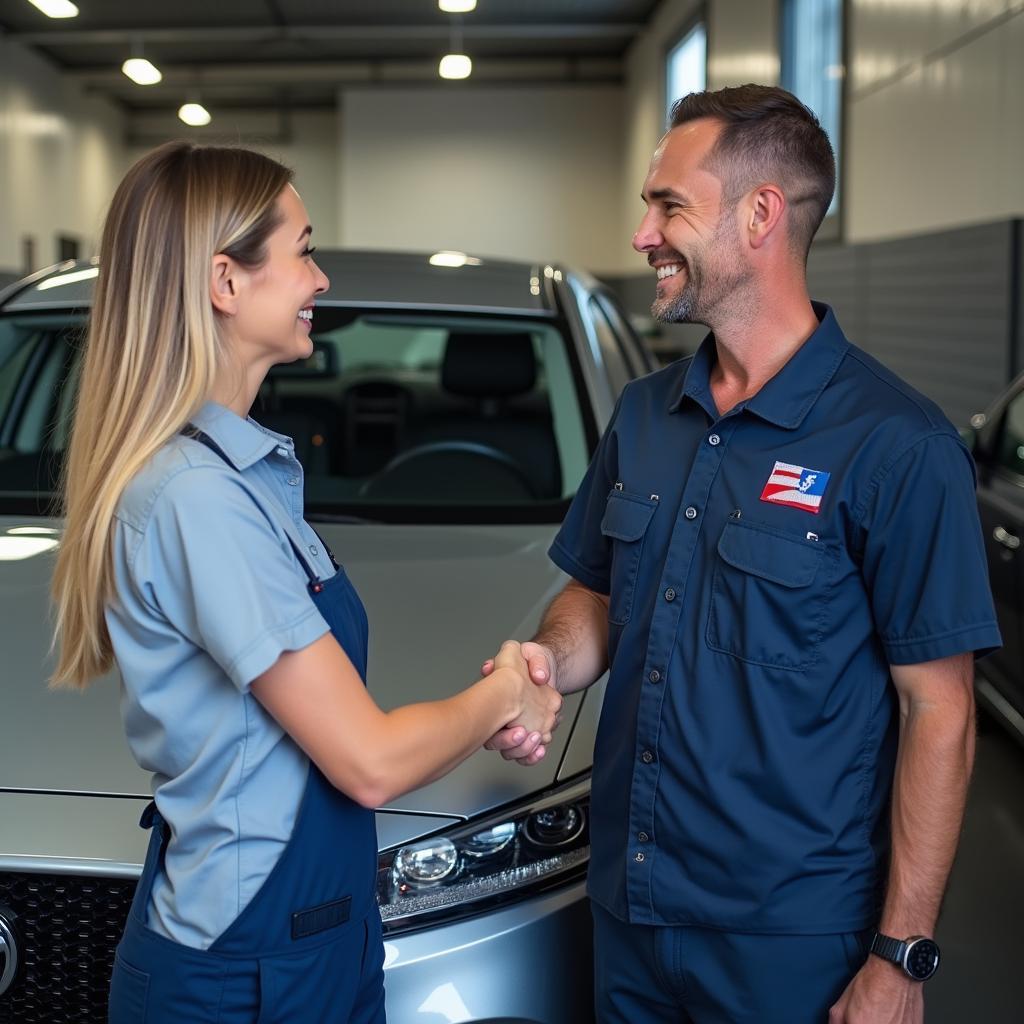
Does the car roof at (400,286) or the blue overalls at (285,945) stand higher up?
the car roof at (400,286)

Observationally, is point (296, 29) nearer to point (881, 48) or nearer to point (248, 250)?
point (881, 48)

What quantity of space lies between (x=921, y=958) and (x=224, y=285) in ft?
3.33

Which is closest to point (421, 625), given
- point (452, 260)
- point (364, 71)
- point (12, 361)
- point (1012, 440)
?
point (452, 260)

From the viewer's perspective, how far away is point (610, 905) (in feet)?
5.20

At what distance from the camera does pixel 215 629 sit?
1.22 meters

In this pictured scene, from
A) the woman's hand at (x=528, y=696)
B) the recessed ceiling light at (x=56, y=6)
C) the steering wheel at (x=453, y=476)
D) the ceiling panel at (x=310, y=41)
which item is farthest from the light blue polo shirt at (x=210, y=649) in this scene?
the ceiling panel at (x=310, y=41)

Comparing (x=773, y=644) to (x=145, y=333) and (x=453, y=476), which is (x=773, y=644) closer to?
(x=145, y=333)

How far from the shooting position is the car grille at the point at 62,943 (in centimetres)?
166

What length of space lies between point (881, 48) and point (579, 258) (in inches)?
453

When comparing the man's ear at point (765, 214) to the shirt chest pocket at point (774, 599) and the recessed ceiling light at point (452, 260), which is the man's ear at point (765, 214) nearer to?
the shirt chest pocket at point (774, 599)

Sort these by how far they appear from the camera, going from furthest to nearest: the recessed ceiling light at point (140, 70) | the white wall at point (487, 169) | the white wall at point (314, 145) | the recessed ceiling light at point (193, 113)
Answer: the white wall at point (314, 145), the white wall at point (487, 169), the recessed ceiling light at point (193, 113), the recessed ceiling light at point (140, 70)

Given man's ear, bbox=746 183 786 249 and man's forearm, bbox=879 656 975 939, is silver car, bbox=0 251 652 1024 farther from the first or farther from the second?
man's ear, bbox=746 183 786 249

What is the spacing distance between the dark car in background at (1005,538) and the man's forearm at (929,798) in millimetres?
2624

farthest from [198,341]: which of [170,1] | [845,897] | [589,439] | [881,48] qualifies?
[170,1]
